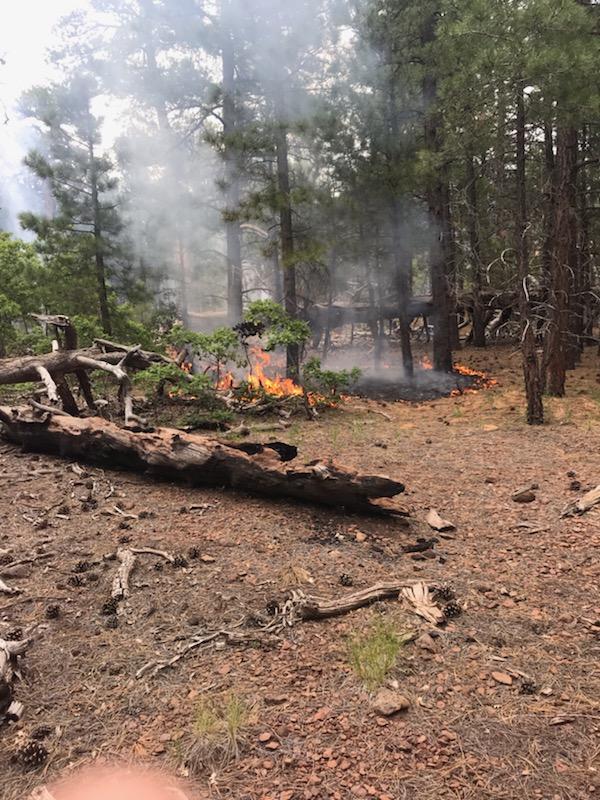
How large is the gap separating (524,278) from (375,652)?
7210 mm

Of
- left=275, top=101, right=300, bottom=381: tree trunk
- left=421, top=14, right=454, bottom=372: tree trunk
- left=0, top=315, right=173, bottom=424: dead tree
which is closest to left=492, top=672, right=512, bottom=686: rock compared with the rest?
left=0, top=315, right=173, bottom=424: dead tree

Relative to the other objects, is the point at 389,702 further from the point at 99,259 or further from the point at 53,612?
the point at 99,259

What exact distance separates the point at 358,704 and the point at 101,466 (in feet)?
15.5

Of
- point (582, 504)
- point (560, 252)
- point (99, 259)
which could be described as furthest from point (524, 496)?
point (99, 259)

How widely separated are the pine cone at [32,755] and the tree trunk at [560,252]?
10743 millimetres

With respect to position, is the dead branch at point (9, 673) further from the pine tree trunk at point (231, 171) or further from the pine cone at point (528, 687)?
the pine tree trunk at point (231, 171)

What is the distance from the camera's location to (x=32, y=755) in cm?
229

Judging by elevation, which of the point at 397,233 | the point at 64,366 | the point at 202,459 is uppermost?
the point at 397,233

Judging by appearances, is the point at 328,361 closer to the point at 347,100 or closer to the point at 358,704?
the point at 347,100

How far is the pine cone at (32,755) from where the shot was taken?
2.27m

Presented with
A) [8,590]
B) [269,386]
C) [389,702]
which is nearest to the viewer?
[389,702]

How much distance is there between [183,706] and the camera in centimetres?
263

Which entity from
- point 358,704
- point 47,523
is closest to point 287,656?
point 358,704

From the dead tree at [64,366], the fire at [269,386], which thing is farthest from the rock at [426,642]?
the fire at [269,386]
